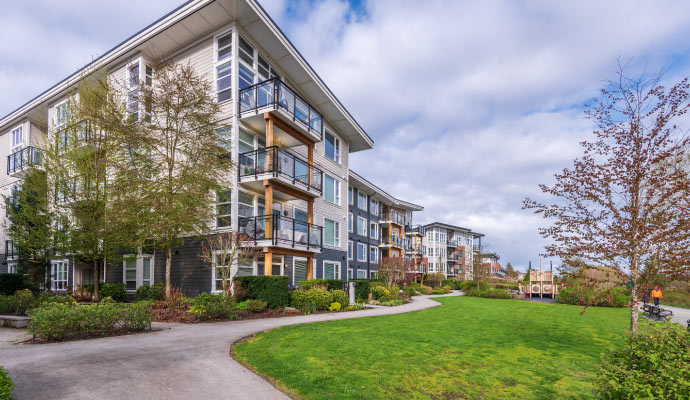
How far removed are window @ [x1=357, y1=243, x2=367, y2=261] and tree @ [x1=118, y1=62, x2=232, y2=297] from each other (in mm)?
18852

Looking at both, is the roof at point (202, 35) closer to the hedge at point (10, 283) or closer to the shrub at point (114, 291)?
the shrub at point (114, 291)

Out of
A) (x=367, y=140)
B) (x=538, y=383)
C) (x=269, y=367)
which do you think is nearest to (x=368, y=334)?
(x=269, y=367)

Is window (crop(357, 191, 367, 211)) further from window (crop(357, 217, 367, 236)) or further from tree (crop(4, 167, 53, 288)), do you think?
tree (crop(4, 167, 53, 288))

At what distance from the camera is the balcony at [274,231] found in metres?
16.4

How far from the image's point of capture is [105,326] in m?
9.21

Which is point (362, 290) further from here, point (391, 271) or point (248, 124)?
point (248, 124)

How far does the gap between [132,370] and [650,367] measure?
7.31 meters

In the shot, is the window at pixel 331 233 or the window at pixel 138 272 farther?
the window at pixel 331 233

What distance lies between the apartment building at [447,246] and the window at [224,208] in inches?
2230

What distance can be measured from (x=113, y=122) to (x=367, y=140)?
1813 centimetres

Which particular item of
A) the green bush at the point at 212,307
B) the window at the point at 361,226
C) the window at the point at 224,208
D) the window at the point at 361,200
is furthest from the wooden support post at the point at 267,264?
the window at the point at 361,200

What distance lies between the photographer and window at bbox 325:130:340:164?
25.7 meters

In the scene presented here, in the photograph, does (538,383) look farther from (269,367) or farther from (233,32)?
(233,32)

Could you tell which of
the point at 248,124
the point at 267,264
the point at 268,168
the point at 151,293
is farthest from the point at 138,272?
the point at 248,124
